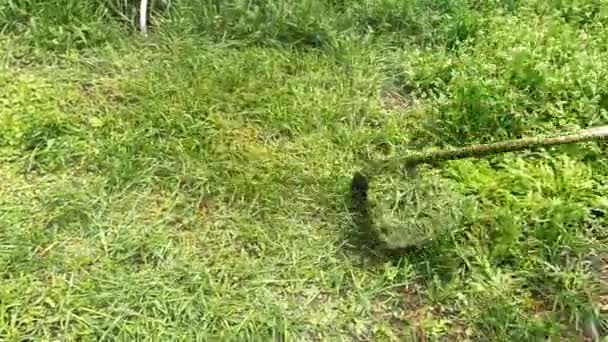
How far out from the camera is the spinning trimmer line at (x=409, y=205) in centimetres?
276

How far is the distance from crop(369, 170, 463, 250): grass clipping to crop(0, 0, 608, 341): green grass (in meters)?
0.04

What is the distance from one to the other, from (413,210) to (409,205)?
3cm

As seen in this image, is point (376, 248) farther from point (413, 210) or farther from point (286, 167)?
point (286, 167)

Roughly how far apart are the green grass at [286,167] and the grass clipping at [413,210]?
38mm

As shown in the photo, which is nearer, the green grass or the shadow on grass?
the green grass

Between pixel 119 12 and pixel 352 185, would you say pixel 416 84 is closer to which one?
pixel 352 185

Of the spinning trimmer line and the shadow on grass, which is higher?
the spinning trimmer line

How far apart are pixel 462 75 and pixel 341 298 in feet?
4.03

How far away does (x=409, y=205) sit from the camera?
113 inches

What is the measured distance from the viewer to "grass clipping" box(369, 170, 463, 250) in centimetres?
276

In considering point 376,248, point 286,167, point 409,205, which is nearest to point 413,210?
point 409,205

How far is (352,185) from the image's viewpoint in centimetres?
290

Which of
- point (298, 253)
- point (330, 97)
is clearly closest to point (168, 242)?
point (298, 253)

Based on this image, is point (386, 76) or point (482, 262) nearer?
point (482, 262)
